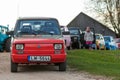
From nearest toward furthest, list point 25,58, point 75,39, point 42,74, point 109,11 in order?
point 42,74 → point 25,58 → point 75,39 → point 109,11

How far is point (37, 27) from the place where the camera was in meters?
17.0

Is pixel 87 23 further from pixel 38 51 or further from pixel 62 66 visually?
pixel 38 51

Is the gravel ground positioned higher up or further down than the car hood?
further down

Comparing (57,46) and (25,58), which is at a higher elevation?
(57,46)

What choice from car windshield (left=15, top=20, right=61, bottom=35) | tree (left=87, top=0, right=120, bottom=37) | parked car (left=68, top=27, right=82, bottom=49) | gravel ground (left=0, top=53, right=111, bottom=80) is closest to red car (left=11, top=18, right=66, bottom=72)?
gravel ground (left=0, top=53, right=111, bottom=80)

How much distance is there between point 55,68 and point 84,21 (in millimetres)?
73106

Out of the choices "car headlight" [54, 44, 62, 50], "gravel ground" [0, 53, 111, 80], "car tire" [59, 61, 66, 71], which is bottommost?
"gravel ground" [0, 53, 111, 80]

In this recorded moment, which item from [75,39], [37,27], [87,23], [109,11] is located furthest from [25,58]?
[87,23]

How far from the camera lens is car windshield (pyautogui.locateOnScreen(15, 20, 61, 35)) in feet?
54.5

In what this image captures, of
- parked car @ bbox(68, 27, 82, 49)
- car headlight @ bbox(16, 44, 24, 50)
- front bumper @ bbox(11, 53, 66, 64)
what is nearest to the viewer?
front bumper @ bbox(11, 53, 66, 64)

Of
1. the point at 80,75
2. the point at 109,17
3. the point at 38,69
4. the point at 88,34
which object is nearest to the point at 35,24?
the point at 38,69

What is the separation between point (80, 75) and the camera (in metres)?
14.7

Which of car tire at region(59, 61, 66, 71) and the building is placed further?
the building

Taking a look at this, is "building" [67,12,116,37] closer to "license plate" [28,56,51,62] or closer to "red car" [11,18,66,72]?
"red car" [11,18,66,72]
